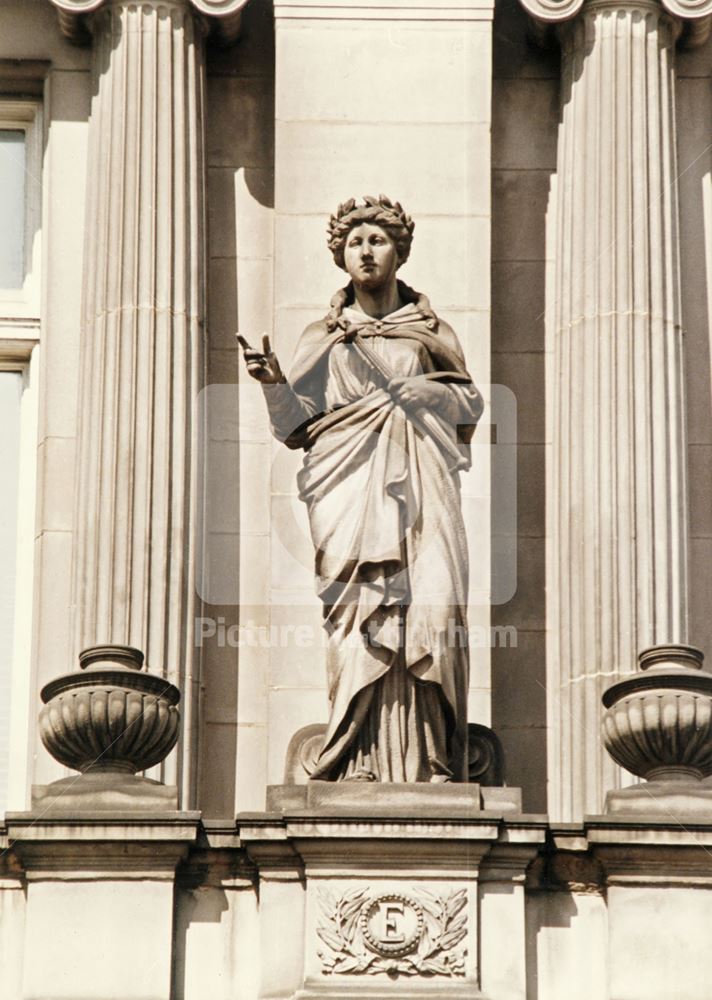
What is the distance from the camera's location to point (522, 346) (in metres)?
21.5

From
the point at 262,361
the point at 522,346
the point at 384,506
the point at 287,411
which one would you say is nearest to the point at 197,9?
the point at 522,346

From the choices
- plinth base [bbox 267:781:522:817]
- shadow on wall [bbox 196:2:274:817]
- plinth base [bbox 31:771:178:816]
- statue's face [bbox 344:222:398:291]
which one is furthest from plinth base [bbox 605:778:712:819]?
shadow on wall [bbox 196:2:274:817]

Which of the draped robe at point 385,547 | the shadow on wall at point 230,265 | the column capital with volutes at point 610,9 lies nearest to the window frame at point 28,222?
the shadow on wall at point 230,265

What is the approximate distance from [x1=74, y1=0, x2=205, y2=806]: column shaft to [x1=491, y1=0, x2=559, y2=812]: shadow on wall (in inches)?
79.4

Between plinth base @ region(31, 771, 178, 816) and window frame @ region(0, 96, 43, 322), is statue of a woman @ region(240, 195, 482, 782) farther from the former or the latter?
window frame @ region(0, 96, 43, 322)

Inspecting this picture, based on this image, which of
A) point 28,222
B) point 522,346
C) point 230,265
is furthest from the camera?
point 28,222

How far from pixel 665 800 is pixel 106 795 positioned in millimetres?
2956

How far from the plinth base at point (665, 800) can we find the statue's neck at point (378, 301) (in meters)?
3.30

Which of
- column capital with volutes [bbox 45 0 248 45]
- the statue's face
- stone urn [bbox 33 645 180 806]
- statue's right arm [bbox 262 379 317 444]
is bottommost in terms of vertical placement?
stone urn [bbox 33 645 180 806]

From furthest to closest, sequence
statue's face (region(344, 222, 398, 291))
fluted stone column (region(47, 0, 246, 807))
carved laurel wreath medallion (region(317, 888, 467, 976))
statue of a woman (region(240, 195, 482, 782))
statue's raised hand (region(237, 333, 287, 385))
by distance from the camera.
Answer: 1. fluted stone column (region(47, 0, 246, 807))
2. statue's face (region(344, 222, 398, 291))
3. statue's raised hand (region(237, 333, 287, 385))
4. statue of a woman (region(240, 195, 482, 782))
5. carved laurel wreath medallion (region(317, 888, 467, 976))

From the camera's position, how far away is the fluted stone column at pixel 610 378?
20234mm

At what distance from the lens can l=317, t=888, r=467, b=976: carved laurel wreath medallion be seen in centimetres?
1673

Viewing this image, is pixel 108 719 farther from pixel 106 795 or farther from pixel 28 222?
pixel 28 222

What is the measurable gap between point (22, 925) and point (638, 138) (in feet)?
24.2
